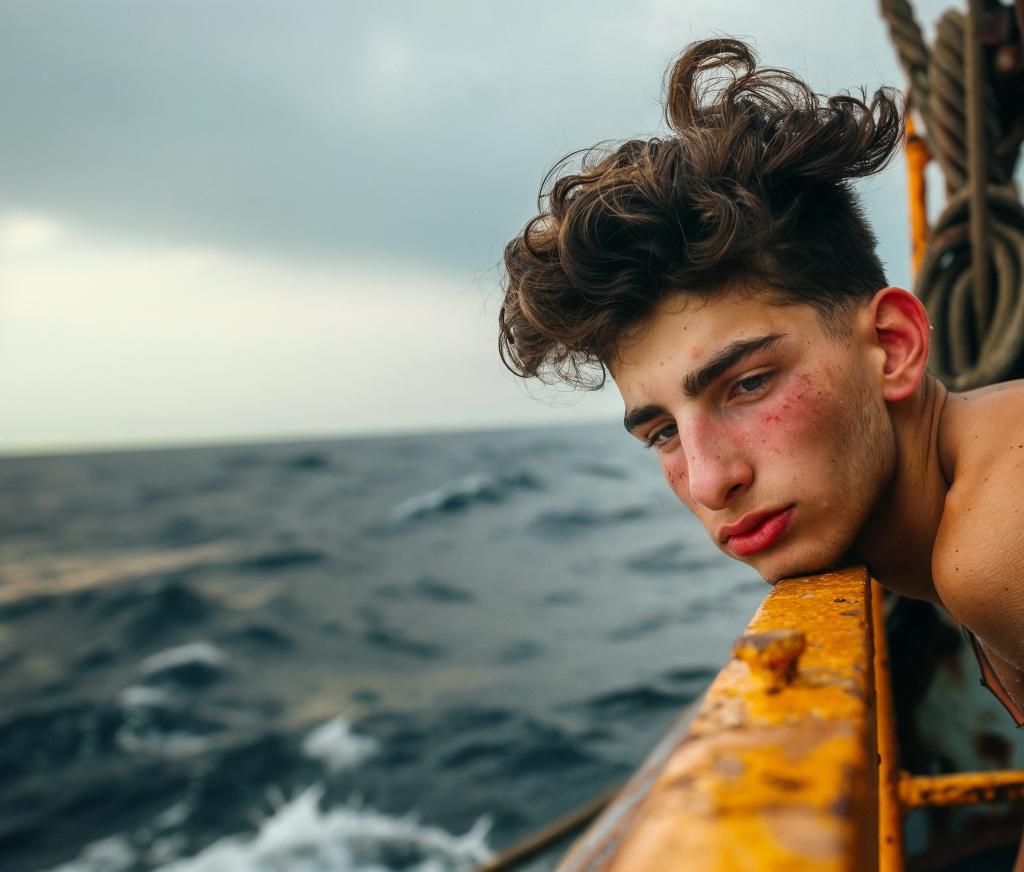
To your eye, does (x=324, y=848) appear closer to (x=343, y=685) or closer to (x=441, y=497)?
(x=343, y=685)

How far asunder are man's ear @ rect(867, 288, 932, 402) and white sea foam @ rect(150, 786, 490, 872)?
5.25 meters

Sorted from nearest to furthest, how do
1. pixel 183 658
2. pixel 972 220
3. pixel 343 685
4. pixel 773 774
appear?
pixel 773 774
pixel 972 220
pixel 343 685
pixel 183 658

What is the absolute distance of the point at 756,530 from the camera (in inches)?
47.5

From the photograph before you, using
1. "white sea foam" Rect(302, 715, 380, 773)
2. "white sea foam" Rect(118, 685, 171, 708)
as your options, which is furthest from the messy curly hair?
"white sea foam" Rect(118, 685, 171, 708)

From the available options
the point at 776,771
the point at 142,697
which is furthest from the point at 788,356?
the point at 142,697

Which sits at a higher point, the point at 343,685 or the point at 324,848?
the point at 343,685

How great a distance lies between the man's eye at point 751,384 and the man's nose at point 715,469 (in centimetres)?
7

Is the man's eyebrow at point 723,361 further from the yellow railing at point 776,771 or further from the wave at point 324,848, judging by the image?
the wave at point 324,848

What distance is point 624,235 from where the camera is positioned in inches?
54.6

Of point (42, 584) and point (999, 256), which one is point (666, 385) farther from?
Result: point (42, 584)

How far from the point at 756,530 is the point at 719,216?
1.62ft

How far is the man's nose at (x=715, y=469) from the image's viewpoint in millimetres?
1193

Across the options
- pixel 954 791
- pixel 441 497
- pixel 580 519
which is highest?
pixel 441 497

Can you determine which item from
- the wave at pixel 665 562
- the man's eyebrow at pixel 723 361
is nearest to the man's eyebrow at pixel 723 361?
the man's eyebrow at pixel 723 361
